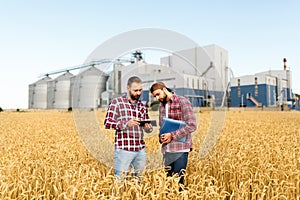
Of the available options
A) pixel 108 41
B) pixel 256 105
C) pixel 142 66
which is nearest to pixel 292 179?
pixel 142 66

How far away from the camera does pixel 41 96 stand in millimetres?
60438

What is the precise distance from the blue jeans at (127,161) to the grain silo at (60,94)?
52157 mm

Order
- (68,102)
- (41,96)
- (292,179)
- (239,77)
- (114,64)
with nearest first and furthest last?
1. (292,179)
2. (114,64)
3. (68,102)
4. (41,96)
5. (239,77)

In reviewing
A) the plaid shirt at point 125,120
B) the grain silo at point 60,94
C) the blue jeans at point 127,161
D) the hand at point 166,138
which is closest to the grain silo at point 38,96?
the grain silo at point 60,94

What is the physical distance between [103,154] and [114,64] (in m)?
2.01

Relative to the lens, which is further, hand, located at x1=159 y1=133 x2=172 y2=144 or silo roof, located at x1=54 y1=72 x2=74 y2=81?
silo roof, located at x1=54 y1=72 x2=74 y2=81

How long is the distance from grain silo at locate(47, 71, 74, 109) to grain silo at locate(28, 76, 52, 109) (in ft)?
10.7

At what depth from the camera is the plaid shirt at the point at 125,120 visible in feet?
12.3

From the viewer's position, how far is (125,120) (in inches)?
148

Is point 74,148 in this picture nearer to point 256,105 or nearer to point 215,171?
point 215,171

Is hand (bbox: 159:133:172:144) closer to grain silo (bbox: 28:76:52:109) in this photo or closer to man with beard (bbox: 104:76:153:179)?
man with beard (bbox: 104:76:153:179)

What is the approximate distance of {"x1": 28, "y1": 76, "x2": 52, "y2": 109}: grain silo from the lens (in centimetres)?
6022

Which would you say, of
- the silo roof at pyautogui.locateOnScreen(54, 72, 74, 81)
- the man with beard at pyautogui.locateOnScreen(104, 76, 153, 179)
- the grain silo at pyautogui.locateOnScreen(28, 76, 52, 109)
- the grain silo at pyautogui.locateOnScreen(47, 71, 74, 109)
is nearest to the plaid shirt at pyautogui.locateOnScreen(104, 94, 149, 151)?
the man with beard at pyautogui.locateOnScreen(104, 76, 153, 179)

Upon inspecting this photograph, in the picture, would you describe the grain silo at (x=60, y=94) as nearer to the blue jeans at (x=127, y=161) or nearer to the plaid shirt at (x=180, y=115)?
the blue jeans at (x=127, y=161)
